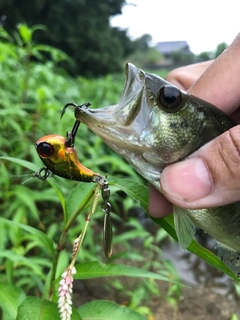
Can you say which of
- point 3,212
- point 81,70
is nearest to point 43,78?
point 3,212

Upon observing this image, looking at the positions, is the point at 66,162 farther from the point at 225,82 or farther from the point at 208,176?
the point at 225,82

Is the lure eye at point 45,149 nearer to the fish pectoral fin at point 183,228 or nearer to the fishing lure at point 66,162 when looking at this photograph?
the fishing lure at point 66,162

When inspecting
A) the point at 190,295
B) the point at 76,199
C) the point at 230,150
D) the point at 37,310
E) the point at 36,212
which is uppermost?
the point at 230,150

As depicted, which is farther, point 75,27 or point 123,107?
point 75,27

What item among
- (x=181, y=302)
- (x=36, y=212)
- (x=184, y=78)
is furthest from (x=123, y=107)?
(x=181, y=302)

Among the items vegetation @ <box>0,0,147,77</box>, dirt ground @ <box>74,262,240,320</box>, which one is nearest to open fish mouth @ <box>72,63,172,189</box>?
dirt ground @ <box>74,262,240,320</box>

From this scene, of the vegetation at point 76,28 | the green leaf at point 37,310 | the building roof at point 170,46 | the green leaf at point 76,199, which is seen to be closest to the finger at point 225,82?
the green leaf at point 76,199

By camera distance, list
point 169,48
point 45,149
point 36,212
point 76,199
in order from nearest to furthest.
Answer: point 45,149 < point 76,199 < point 36,212 < point 169,48
